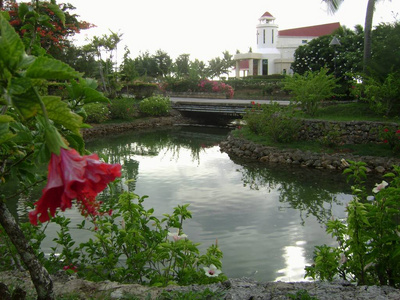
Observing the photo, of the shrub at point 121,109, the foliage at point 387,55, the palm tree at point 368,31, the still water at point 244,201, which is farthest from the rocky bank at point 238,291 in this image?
the shrub at point 121,109

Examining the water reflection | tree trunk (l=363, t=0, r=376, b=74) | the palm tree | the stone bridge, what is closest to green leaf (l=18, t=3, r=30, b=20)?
the water reflection

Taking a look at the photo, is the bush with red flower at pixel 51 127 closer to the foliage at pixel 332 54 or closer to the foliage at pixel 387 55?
the foliage at pixel 387 55

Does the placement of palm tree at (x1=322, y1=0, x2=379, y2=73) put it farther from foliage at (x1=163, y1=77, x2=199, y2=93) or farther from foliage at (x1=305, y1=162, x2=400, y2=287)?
foliage at (x1=163, y1=77, x2=199, y2=93)

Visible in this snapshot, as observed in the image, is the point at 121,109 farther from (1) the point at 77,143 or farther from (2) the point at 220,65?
(2) the point at 220,65

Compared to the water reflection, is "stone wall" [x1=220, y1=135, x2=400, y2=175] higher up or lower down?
higher up

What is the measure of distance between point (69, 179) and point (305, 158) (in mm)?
10519

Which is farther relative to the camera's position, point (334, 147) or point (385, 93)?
point (385, 93)

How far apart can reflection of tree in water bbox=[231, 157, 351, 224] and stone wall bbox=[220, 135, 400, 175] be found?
1.49ft

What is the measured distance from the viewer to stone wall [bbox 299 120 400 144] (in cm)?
1102

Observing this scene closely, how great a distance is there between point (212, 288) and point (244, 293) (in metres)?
0.25

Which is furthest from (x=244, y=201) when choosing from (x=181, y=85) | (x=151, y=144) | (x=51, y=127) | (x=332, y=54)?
(x=181, y=85)

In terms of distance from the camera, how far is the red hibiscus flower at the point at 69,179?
2.09ft

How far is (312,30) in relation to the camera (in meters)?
41.7

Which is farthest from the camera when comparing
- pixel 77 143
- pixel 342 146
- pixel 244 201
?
pixel 342 146
